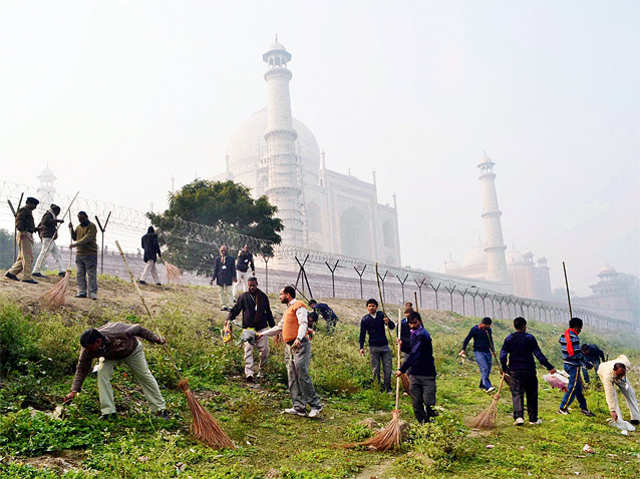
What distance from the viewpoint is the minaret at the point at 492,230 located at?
7375cm

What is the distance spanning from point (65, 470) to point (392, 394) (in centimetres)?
554

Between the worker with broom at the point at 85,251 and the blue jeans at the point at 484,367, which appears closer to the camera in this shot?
the blue jeans at the point at 484,367

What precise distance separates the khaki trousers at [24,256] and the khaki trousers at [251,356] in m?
5.81

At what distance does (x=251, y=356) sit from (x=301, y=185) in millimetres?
45658

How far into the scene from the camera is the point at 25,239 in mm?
11352

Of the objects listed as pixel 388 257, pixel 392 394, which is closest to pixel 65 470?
pixel 392 394

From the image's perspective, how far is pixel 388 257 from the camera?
6919cm

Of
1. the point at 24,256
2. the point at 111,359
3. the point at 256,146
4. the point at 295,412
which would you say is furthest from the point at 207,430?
the point at 256,146

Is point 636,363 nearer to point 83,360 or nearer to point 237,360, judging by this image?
point 237,360

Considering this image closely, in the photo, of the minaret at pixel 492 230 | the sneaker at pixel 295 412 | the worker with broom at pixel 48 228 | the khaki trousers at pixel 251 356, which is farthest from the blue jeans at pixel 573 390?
the minaret at pixel 492 230

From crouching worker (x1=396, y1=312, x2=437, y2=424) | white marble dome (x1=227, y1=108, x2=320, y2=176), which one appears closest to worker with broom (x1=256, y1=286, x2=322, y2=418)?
crouching worker (x1=396, y1=312, x2=437, y2=424)

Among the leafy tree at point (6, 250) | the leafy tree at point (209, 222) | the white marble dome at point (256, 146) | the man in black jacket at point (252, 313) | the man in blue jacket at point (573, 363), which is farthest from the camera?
the white marble dome at point (256, 146)

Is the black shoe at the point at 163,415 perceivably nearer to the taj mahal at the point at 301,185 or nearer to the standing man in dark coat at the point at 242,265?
the standing man in dark coat at the point at 242,265

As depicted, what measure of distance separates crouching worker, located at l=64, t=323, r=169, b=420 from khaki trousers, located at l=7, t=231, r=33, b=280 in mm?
6152
